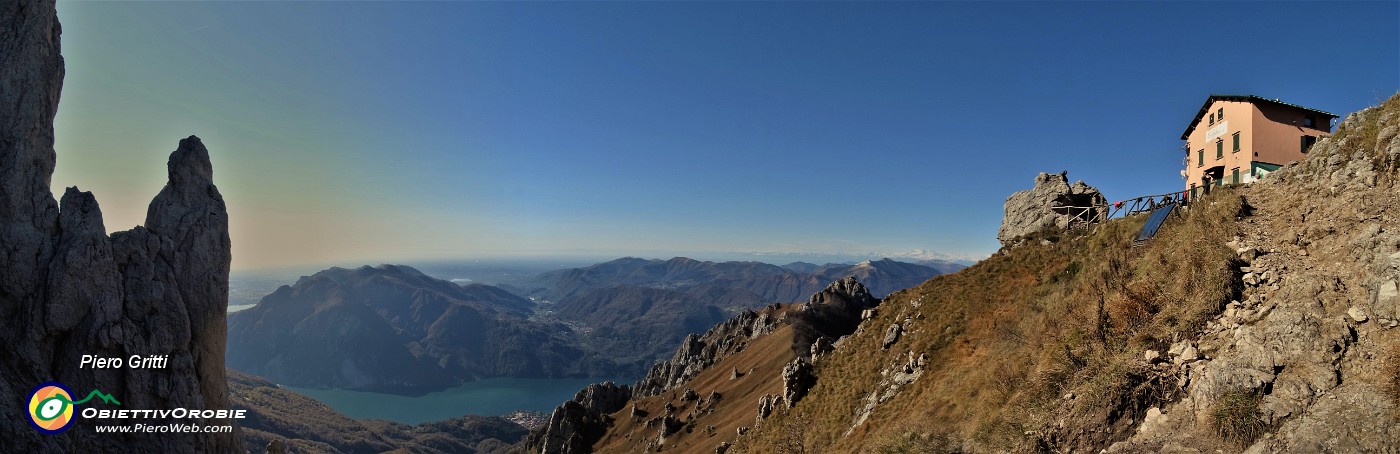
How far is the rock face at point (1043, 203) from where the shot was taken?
114 feet

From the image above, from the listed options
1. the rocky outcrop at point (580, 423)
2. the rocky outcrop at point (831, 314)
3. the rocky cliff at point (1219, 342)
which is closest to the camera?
the rocky cliff at point (1219, 342)

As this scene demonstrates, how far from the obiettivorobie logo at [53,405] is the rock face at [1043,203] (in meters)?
69.6

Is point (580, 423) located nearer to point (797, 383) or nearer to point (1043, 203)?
point (797, 383)

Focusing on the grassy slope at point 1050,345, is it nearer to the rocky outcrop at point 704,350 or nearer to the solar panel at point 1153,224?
the solar panel at point 1153,224

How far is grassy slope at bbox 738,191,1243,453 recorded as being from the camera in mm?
13211

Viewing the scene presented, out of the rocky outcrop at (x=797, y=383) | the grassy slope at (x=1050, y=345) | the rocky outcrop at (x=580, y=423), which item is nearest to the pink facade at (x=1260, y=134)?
the grassy slope at (x=1050, y=345)

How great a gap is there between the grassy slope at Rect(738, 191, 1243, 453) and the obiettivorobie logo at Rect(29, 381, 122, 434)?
5046 cm

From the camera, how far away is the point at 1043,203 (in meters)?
36.7

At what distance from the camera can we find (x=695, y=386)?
97625 millimetres

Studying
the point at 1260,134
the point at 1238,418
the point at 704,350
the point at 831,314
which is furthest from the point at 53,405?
the point at 831,314

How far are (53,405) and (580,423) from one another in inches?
2723

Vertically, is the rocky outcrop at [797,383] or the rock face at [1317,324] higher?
the rock face at [1317,324]

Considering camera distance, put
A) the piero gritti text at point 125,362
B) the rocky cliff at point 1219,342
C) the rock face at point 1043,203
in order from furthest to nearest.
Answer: the piero gritti text at point 125,362, the rock face at point 1043,203, the rocky cliff at point 1219,342

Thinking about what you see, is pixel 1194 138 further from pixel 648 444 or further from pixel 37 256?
pixel 37 256
